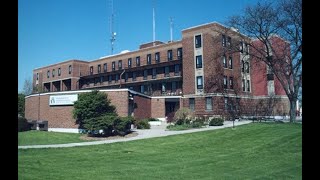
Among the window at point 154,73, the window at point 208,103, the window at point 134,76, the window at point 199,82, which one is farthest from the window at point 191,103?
the window at point 134,76

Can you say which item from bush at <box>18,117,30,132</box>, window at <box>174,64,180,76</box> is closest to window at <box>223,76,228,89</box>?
window at <box>174,64,180,76</box>

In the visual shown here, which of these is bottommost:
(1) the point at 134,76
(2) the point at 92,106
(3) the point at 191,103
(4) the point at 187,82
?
(2) the point at 92,106

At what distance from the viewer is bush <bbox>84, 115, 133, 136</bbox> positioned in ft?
78.8

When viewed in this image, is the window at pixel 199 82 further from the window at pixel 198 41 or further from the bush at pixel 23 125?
the bush at pixel 23 125

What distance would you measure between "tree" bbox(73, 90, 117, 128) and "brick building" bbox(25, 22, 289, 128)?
145 cm

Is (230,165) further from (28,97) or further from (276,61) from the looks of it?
(28,97)

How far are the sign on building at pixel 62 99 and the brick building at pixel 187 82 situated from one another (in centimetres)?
10

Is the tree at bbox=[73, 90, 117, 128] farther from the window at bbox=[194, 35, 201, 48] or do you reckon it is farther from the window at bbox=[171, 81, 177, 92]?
the window at bbox=[171, 81, 177, 92]

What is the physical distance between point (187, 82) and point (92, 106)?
712 inches

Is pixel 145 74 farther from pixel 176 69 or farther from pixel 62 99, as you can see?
pixel 62 99

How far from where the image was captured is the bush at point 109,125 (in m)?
24.0

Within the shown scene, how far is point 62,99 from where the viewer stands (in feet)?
101

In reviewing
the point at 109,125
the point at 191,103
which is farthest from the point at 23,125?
the point at 191,103
